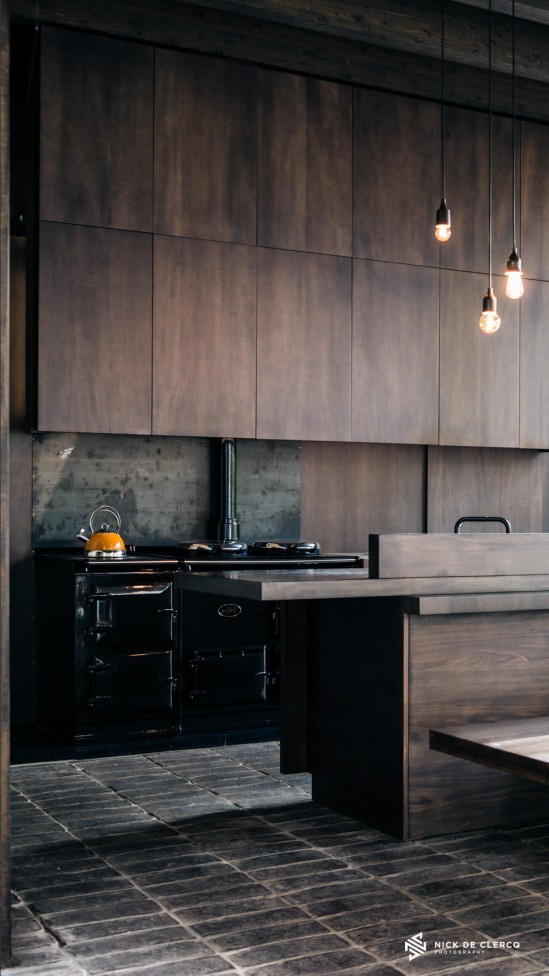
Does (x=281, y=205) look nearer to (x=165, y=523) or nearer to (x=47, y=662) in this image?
(x=165, y=523)

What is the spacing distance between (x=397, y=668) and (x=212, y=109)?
3.23m

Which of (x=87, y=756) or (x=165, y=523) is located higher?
(x=165, y=523)

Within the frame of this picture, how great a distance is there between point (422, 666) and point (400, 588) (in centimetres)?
26

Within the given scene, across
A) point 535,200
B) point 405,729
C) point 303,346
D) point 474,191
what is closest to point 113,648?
point 405,729

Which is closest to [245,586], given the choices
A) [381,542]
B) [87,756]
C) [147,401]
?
[381,542]

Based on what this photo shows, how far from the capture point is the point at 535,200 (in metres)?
6.18

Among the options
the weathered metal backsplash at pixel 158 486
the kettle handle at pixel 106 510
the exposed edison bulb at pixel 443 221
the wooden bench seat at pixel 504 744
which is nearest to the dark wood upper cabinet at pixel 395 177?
the weathered metal backsplash at pixel 158 486

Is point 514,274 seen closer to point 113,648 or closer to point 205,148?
point 205,148

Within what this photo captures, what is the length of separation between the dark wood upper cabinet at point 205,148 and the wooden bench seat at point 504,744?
9.76 ft

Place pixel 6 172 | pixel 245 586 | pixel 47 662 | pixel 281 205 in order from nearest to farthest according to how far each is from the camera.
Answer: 1. pixel 6 172
2. pixel 245 586
3. pixel 47 662
4. pixel 281 205

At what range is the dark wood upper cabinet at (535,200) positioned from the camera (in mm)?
6137

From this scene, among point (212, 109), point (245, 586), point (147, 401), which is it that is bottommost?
point (245, 586)

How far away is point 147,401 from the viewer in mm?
5051

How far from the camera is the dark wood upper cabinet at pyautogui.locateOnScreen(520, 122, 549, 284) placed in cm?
614
